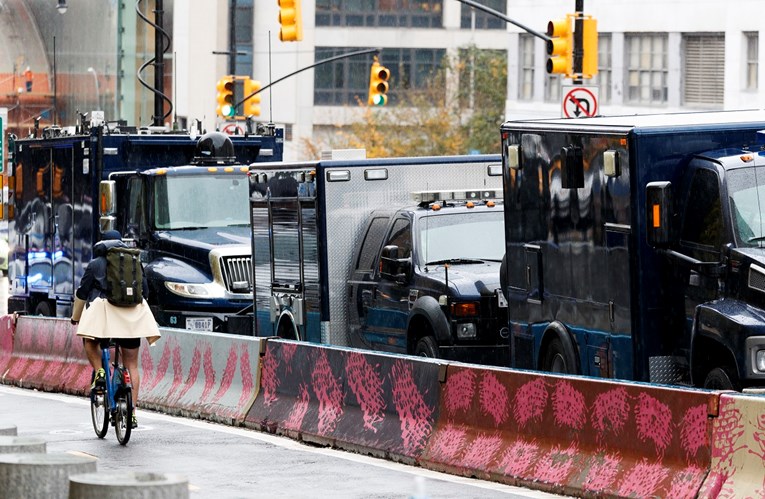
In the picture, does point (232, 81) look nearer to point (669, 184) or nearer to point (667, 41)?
point (667, 41)

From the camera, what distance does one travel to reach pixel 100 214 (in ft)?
88.7

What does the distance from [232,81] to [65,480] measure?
3550 cm

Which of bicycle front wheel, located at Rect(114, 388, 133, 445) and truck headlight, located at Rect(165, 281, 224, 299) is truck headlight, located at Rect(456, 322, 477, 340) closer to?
bicycle front wheel, located at Rect(114, 388, 133, 445)

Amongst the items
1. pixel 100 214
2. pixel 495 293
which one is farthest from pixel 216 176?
pixel 495 293

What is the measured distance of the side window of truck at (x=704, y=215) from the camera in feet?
45.8

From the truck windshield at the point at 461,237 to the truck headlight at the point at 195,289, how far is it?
20.7 feet

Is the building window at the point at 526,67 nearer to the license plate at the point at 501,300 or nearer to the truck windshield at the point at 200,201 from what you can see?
the truck windshield at the point at 200,201

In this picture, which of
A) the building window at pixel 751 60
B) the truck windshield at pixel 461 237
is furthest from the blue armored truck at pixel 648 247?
the building window at pixel 751 60

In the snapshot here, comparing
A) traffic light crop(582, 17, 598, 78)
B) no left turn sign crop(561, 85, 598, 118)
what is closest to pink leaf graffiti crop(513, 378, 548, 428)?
no left turn sign crop(561, 85, 598, 118)

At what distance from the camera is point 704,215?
46.4 feet

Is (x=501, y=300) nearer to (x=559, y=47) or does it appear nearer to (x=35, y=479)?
(x=35, y=479)

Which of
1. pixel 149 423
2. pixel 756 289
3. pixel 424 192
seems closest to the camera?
pixel 756 289

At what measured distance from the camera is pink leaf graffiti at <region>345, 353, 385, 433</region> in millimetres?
14953

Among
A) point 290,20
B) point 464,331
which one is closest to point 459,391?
point 464,331
